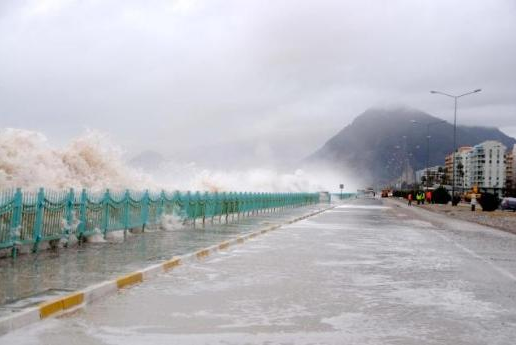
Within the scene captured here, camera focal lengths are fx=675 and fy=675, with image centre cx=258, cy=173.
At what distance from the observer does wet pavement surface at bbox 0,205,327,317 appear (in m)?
9.00

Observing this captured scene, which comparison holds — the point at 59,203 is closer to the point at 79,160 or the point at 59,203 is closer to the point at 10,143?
the point at 10,143

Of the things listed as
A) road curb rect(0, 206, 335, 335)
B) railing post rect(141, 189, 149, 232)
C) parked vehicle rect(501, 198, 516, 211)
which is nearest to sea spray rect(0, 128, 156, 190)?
railing post rect(141, 189, 149, 232)

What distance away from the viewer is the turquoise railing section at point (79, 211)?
13.2m

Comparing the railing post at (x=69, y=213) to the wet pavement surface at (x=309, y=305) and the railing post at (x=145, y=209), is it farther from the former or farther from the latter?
the railing post at (x=145, y=209)

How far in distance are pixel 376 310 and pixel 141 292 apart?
3.55 meters

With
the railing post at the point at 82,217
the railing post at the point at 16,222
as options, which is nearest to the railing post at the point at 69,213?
the railing post at the point at 82,217

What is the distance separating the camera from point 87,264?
12.5 meters

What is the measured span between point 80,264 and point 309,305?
5299mm

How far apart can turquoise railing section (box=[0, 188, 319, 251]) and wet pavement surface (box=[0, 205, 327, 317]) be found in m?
0.40

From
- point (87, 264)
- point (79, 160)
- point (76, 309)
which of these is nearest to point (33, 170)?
point (79, 160)

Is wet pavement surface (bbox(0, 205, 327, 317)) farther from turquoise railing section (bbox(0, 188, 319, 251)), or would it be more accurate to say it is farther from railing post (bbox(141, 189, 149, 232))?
railing post (bbox(141, 189, 149, 232))

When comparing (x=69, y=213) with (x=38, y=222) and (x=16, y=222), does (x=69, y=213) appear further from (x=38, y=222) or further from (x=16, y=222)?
(x=16, y=222)

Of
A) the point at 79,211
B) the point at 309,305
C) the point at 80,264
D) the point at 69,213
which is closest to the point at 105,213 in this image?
the point at 79,211

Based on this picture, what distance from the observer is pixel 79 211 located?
16.4m
